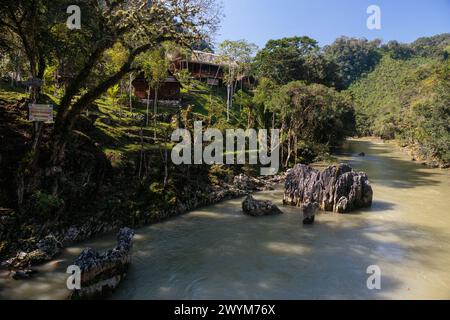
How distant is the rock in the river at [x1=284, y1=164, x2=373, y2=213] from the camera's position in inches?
957

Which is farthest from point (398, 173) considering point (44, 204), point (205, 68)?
point (205, 68)

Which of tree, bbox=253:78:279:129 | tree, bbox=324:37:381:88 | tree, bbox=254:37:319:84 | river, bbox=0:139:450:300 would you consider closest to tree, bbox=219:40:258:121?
tree, bbox=253:78:279:129

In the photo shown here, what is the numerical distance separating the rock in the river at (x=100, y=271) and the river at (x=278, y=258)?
48cm

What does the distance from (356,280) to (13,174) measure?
1656 centimetres

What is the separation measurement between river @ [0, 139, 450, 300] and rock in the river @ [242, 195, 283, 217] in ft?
2.07

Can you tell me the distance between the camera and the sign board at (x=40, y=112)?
15.8 metres

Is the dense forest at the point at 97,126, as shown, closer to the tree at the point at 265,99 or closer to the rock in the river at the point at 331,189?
the tree at the point at 265,99

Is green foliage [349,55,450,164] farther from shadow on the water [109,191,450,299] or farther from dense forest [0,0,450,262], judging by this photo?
shadow on the water [109,191,450,299]

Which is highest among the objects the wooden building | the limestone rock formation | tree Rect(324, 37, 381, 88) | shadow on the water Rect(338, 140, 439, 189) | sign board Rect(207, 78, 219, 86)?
tree Rect(324, 37, 381, 88)

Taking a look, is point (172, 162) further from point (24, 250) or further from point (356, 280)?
point (356, 280)

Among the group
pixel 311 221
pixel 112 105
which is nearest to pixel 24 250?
pixel 311 221

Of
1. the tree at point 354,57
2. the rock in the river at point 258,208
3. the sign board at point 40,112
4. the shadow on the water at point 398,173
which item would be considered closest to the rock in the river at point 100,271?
the sign board at point 40,112
